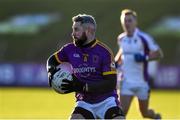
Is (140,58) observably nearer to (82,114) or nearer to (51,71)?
(51,71)

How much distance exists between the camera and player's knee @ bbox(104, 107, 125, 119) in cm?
966

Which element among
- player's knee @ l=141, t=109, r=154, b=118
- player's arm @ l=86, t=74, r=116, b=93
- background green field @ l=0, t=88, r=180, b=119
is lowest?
background green field @ l=0, t=88, r=180, b=119

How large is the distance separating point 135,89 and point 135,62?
520 millimetres

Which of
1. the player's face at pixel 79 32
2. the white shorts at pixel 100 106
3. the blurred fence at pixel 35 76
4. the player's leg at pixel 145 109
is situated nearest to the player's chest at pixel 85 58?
the player's face at pixel 79 32

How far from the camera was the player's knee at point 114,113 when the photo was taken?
9655 millimetres

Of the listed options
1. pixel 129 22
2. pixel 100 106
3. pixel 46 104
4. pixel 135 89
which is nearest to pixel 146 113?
pixel 135 89

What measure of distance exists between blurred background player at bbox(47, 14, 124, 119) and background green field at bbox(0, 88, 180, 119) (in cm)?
751

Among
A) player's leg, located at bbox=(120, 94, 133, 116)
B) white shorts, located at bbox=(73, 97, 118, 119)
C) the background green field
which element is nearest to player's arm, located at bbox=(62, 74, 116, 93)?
white shorts, located at bbox=(73, 97, 118, 119)

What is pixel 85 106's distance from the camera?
32.3ft

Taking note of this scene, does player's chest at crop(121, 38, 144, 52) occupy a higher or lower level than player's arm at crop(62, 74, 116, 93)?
higher

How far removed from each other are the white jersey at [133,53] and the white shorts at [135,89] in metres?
0.08

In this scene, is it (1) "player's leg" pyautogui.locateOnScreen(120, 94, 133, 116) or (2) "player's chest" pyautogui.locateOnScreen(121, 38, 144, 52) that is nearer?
(1) "player's leg" pyautogui.locateOnScreen(120, 94, 133, 116)

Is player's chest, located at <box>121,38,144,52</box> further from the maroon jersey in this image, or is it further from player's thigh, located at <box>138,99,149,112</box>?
the maroon jersey

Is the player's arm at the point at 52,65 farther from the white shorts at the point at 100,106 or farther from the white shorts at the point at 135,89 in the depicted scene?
the white shorts at the point at 135,89
